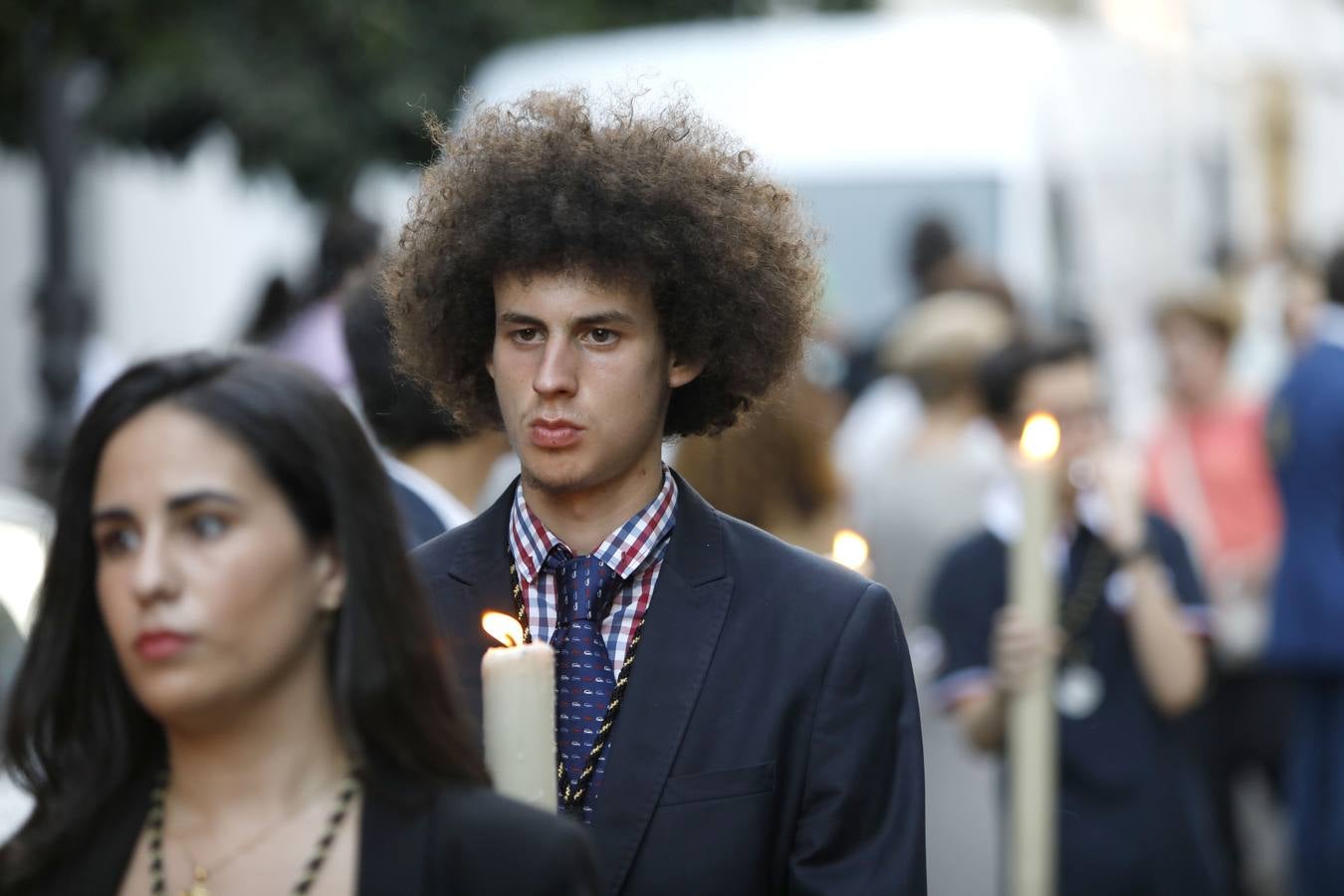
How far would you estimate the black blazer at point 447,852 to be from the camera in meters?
2.51

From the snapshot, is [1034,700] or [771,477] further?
[771,477]

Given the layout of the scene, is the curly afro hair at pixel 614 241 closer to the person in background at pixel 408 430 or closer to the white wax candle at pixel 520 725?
the white wax candle at pixel 520 725

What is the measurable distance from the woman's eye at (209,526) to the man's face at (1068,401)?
152 inches

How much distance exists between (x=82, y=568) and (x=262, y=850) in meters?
0.36

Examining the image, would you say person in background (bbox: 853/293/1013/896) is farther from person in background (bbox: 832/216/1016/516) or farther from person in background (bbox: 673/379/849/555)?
person in background (bbox: 673/379/849/555)

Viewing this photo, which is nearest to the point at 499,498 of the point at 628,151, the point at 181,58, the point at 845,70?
the point at 628,151

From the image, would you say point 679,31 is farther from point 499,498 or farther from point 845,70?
point 499,498

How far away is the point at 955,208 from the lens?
11281 millimetres

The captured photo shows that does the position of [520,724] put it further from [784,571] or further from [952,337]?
[952,337]

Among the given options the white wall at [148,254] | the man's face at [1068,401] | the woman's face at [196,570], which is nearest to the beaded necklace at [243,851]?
the woman's face at [196,570]

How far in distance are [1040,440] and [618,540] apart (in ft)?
5.34

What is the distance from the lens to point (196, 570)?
2.49 meters

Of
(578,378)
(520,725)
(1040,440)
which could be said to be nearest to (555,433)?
(578,378)

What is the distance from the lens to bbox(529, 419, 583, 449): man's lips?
11.0ft
